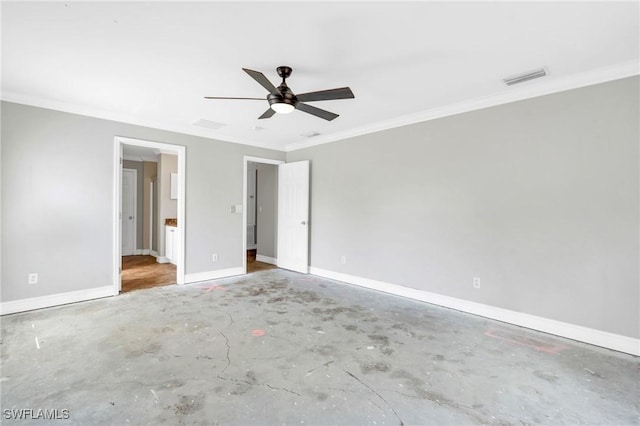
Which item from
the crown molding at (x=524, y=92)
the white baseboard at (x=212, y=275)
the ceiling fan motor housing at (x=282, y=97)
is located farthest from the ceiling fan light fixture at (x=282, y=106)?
the white baseboard at (x=212, y=275)

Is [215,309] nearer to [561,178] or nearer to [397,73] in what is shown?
[397,73]

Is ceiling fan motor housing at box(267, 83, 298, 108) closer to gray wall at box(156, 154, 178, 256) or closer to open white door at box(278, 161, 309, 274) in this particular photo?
open white door at box(278, 161, 309, 274)

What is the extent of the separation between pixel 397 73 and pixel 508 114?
4.72ft

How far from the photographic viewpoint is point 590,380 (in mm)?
2145

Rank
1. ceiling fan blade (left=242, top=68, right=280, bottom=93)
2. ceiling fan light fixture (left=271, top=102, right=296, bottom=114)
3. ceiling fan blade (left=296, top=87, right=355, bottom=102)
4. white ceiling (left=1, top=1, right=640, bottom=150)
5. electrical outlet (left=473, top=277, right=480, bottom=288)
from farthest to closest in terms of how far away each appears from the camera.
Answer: electrical outlet (left=473, top=277, right=480, bottom=288) → ceiling fan light fixture (left=271, top=102, right=296, bottom=114) → ceiling fan blade (left=296, top=87, right=355, bottom=102) → ceiling fan blade (left=242, top=68, right=280, bottom=93) → white ceiling (left=1, top=1, right=640, bottom=150)

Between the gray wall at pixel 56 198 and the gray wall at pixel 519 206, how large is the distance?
11.9ft

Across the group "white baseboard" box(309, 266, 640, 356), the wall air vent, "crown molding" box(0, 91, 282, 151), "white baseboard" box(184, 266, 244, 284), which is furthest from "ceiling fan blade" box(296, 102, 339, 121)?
"white baseboard" box(184, 266, 244, 284)

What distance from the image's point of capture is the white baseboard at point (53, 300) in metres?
3.29

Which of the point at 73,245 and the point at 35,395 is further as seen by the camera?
the point at 73,245

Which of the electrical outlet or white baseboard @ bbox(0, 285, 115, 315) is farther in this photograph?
the electrical outlet

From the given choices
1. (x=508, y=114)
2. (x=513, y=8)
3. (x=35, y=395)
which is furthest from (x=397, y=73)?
(x=35, y=395)

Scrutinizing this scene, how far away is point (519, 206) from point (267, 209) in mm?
4856

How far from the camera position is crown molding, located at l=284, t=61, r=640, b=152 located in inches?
102

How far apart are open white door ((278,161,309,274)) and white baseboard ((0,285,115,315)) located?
2854 millimetres
